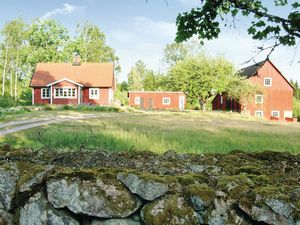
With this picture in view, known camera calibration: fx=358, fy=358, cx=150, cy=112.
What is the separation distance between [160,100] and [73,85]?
15.1 metres

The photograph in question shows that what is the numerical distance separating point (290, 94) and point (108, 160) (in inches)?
1941

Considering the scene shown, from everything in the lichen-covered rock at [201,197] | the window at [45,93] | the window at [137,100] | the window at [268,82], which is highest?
the window at [268,82]

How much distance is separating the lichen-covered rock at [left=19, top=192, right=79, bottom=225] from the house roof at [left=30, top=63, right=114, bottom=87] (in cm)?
4205

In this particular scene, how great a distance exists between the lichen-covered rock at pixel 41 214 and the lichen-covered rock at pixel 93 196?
8 centimetres

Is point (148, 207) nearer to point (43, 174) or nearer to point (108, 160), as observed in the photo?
point (43, 174)

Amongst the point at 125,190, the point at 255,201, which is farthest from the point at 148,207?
the point at 255,201

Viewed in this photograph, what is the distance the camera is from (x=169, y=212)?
8.75ft

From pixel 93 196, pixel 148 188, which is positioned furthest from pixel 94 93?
pixel 148 188

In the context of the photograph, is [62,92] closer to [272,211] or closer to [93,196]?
[93,196]

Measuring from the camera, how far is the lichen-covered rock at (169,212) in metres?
2.65

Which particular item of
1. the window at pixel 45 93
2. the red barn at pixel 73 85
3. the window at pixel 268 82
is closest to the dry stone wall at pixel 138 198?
the red barn at pixel 73 85

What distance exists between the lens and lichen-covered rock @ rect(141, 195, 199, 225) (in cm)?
265

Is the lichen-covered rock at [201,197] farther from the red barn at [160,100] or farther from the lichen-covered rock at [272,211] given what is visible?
the red barn at [160,100]

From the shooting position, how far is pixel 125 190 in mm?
2742
